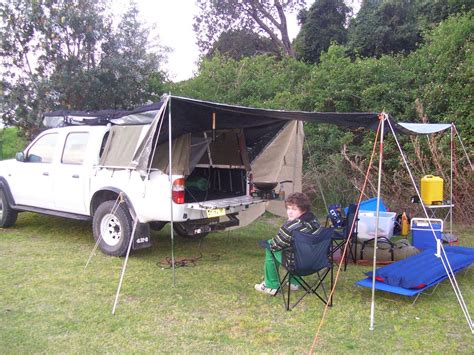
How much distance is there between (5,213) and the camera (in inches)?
313

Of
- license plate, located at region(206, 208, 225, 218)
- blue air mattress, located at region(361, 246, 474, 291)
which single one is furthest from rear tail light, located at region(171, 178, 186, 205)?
blue air mattress, located at region(361, 246, 474, 291)

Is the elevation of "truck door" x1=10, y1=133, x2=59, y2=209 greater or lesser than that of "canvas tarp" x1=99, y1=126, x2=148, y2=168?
lesser

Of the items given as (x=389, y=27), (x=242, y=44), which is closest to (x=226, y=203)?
(x=389, y=27)

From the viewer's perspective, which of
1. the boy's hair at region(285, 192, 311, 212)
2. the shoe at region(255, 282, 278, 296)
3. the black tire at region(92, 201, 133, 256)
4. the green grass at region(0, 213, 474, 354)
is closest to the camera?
the green grass at region(0, 213, 474, 354)

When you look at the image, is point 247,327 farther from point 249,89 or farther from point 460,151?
point 249,89

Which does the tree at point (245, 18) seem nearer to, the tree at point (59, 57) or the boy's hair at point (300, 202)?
the tree at point (59, 57)

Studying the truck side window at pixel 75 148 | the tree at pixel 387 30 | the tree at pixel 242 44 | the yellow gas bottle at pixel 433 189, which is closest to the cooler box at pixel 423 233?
the yellow gas bottle at pixel 433 189

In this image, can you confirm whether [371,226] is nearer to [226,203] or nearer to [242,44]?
[226,203]

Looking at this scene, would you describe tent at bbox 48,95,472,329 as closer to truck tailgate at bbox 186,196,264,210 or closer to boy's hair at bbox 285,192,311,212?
truck tailgate at bbox 186,196,264,210

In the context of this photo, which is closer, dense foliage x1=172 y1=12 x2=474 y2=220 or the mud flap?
the mud flap

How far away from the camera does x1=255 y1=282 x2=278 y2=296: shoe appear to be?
16.0 feet

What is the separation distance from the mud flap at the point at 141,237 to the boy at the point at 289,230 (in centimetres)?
170

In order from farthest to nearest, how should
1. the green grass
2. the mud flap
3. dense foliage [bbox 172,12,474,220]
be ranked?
dense foliage [bbox 172,12,474,220] < the mud flap < the green grass

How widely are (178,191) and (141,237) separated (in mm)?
869
